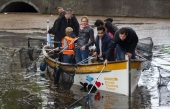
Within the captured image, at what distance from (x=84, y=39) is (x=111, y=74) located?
163 cm

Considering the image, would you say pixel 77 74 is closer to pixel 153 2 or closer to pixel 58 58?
pixel 58 58

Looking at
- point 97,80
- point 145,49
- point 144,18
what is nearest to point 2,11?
point 144,18

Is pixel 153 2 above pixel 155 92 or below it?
above

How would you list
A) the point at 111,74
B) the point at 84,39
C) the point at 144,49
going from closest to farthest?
1. the point at 111,74
2. the point at 84,39
3. the point at 144,49

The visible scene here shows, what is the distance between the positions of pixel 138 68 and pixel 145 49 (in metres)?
3.96

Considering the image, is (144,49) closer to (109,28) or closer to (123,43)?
(109,28)

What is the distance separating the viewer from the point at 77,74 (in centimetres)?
1137

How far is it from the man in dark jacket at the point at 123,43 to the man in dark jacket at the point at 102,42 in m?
0.40

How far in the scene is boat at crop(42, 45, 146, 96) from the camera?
1016cm

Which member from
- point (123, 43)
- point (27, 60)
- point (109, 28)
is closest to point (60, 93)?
point (123, 43)

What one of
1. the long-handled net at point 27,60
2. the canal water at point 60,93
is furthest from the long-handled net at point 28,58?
the canal water at point 60,93

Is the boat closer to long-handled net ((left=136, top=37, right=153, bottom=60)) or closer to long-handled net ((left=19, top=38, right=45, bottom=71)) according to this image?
long-handled net ((left=19, top=38, right=45, bottom=71))

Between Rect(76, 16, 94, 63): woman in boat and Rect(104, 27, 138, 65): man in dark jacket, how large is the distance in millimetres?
1052

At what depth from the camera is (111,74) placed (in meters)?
10.4
